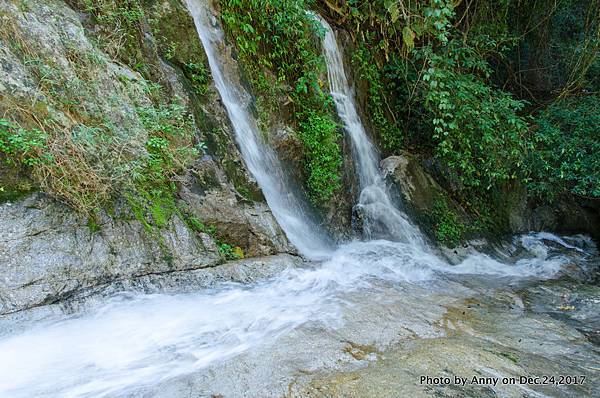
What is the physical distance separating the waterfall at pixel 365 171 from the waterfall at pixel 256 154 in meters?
1.11

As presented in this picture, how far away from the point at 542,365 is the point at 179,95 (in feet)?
13.8

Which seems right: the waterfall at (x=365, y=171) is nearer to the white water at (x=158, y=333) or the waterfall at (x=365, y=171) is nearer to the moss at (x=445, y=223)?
the moss at (x=445, y=223)

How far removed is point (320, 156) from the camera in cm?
621

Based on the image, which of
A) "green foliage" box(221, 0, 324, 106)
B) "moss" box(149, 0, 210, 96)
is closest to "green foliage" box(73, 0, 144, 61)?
"moss" box(149, 0, 210, 96)

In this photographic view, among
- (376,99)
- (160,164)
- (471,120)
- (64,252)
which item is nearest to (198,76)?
(160,164)

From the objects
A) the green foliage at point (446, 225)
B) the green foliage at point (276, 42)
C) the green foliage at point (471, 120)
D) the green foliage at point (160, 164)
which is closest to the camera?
the green foliage at point (160, 164)

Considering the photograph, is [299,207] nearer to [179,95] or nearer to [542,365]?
[179,95]

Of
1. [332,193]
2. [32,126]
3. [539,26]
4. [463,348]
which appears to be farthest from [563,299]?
[539,26]

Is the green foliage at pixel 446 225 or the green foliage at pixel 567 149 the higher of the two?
the green foliage at pixel 567 149

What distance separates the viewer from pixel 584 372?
110 inches

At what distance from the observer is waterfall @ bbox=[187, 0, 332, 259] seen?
5438 mm

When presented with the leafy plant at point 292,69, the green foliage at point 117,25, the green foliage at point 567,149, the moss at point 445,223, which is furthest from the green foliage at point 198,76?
the green foliage at point 567,149

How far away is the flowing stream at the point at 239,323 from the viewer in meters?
2.49

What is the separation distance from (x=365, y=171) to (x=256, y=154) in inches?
89.8
